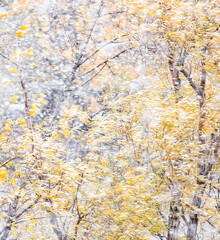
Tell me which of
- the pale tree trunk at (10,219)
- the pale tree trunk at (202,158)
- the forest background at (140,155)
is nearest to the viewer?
the forest background at (140,155)

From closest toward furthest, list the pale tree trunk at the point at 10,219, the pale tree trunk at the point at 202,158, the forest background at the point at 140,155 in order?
1. the forest background at the point at 140,155
2. the pale tree trunk at the point at 10,219
3. the pale tree trunk at the point at 202,158

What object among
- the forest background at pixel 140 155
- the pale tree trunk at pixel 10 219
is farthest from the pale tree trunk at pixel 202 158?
the pale tree trunk at pixel 10 219

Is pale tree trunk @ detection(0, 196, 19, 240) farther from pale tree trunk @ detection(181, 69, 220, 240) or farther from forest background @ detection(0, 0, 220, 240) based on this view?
pale tree trunk @ detection(181, 69, 220, 240)

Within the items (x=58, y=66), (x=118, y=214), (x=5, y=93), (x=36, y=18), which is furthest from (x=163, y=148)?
(x=36, y=18)

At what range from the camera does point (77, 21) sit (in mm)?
9133

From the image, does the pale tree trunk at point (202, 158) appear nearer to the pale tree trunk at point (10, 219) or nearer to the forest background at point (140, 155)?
the forest background at point (140, 155)

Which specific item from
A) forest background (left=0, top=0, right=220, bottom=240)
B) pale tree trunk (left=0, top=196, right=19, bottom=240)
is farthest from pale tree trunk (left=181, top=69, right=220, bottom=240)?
pale tree trunk (left=0, top=196, right=19, bottom=240)

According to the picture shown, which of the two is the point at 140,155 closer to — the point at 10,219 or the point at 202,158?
the point at 202,158

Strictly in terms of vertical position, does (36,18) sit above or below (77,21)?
above

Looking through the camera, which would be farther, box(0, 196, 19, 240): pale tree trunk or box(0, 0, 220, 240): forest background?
box(0, 196, 19, 240): pale tree trunk

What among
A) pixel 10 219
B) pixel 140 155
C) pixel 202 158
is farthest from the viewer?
pixel 140 155

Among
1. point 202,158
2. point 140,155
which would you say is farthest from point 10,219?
point 202,158

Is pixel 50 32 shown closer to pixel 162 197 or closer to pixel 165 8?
pixel 165 8

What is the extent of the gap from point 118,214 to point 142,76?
434cm
